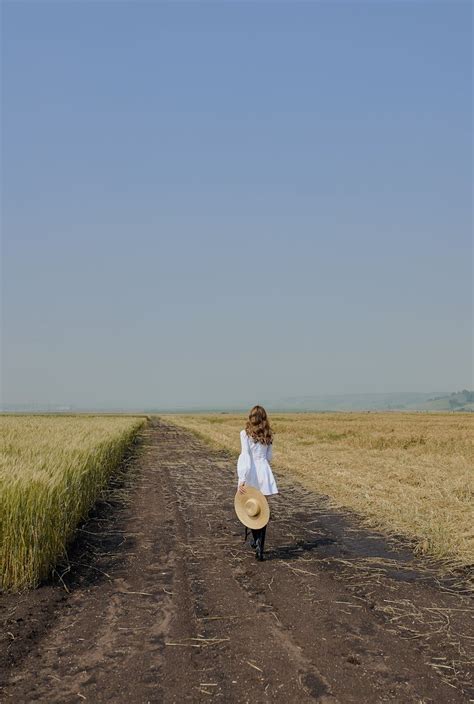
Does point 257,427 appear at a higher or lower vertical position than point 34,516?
higher

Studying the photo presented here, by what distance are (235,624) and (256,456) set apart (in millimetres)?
3623

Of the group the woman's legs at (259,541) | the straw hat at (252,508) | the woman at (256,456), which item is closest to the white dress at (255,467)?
the woman at (256,456)

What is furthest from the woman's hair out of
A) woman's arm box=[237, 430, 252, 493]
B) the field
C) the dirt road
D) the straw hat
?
the field

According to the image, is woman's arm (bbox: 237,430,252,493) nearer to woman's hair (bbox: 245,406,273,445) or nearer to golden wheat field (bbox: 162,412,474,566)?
woman's hair (bbox: 245,406,273,445)

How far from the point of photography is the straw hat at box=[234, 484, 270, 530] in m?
8.85

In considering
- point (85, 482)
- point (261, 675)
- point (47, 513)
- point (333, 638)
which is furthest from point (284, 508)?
point (261, 675)

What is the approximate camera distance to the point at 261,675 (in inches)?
192

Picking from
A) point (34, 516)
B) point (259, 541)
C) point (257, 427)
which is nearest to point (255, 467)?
point (257, 427)

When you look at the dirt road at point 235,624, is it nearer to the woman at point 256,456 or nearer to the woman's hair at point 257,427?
the woman at point 256,456

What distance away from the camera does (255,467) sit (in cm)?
944

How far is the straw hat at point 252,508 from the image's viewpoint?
8.85 meters

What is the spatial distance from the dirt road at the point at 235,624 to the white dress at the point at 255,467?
3.53 ft

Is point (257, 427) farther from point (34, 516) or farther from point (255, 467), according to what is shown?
point (34, 516)

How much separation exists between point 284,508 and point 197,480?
5.02m
